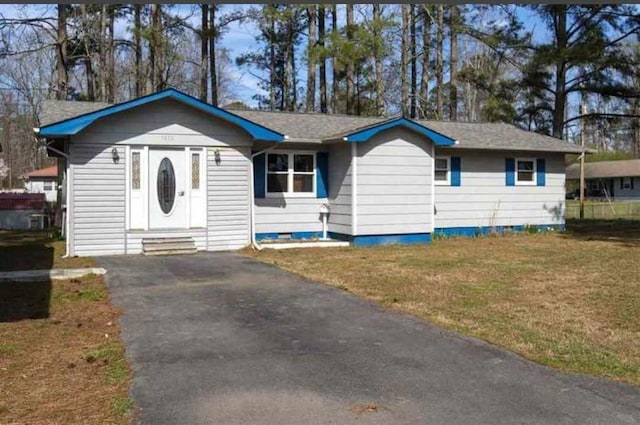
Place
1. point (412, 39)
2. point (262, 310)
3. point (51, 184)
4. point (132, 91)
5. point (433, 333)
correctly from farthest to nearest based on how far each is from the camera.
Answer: point (51, 184) → point (132, 91) → point (412, 39) → point (262, 310) → point (433, 333)

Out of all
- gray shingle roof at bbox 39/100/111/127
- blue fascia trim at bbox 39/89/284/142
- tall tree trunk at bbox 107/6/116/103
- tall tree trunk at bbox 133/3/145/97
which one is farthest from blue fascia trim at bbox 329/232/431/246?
tall tree trunk at bbox 107/6/116/103

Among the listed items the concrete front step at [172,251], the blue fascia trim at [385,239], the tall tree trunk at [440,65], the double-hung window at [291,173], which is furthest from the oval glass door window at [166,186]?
the tall tree trunk at [440,65]

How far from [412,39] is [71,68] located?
639 inches

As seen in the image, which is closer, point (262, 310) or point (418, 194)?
point (262, 310)

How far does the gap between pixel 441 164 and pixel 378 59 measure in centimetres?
1094

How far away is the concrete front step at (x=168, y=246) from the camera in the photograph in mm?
12742

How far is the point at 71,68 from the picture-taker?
29438mm

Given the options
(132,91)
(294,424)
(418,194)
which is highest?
(132,91)

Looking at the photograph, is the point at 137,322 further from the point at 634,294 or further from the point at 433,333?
the point at 634,294

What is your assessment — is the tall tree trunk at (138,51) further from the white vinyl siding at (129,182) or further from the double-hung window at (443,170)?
the double-hung window at (443,170)

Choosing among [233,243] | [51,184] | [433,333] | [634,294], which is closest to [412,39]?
[233,243]

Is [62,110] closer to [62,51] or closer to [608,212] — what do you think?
Result: [62,51]

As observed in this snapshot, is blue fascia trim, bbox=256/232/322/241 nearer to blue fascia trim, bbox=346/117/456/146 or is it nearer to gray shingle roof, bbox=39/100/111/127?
blue fascia trim, bbox=346/117/456/146

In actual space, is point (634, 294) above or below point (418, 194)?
below
